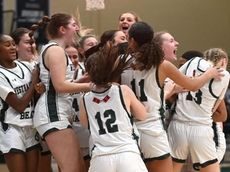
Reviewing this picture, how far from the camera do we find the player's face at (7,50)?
4.96 m

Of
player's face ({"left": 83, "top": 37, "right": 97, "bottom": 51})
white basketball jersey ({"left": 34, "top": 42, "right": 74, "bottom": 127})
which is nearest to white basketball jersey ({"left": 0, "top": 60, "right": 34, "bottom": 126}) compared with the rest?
white basketball jersey ({"left": 34, "top": 42, "right": 74, "bottom": 127})

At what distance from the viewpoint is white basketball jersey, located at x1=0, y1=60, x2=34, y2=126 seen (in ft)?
16.0

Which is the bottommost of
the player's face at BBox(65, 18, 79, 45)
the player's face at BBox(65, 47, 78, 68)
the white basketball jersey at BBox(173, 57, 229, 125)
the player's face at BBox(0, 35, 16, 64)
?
the white basketball jersey at BBox(173, 57, 229, 125)

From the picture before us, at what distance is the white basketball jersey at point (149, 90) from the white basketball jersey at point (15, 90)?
0.96 m

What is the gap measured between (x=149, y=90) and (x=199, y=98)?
774 millimetres

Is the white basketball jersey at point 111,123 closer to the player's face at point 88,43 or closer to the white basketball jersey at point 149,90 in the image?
the white basketball jersey at point 149,90

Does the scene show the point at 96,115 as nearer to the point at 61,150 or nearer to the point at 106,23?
the point at 61,150

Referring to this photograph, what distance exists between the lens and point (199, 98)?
5102mm

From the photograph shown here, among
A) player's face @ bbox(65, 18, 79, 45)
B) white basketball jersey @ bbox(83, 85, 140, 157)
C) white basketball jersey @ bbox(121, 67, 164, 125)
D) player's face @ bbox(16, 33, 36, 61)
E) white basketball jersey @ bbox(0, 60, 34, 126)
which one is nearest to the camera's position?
white basketball jersey @ bbox(83, 85, 140, 157)

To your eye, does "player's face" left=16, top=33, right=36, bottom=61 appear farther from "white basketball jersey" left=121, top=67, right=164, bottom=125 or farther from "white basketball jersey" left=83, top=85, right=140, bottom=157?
"white basketball jersey" left=83, top=85, right=140, bottom=157

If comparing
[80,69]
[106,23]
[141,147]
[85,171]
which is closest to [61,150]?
[85,171]

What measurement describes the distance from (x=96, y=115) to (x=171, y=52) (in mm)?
1104

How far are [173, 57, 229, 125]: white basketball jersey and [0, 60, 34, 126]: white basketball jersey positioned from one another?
129cm

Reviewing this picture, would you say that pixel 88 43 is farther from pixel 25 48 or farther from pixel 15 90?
pixel 15 90
